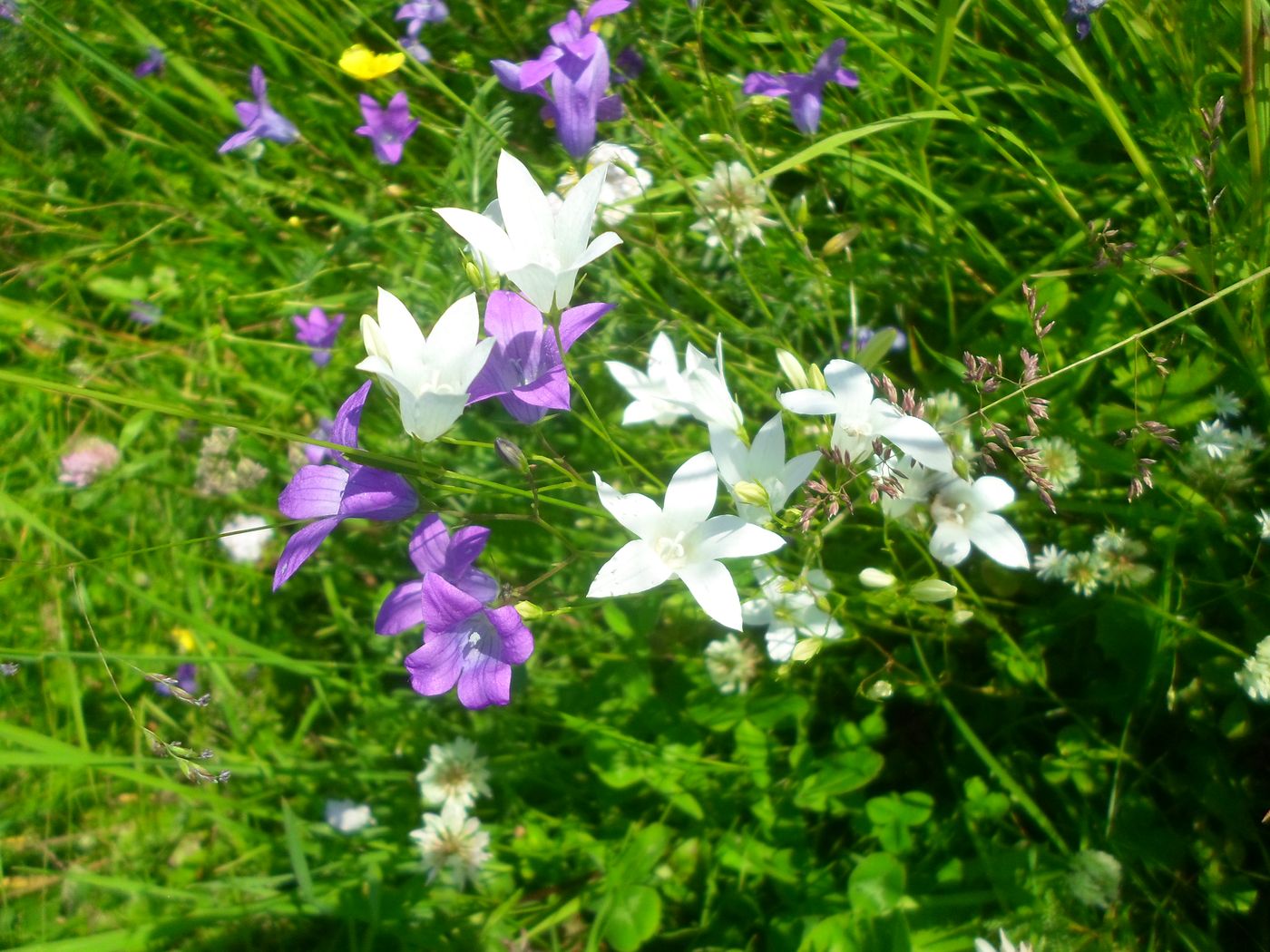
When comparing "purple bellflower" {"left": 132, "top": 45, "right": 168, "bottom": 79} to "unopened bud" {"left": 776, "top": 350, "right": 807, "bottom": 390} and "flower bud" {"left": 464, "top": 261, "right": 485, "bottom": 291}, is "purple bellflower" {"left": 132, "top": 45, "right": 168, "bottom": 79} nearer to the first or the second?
"flower bud" {"left": 464, "top": 261, "right": 485, "bottom": 291}

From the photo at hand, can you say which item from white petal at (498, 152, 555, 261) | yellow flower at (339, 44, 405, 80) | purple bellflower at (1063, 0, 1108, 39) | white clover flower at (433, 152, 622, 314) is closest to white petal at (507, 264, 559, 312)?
white clover flower at (433, 152, 622, 314)

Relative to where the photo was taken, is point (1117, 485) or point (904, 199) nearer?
point (1117, 485)

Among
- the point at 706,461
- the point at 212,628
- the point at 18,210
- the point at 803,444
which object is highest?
the point at 706,461

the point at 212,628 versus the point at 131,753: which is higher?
the point at 212,628

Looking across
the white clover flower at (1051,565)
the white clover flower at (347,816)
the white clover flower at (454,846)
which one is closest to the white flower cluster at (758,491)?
the white clover flower at (1051,565)

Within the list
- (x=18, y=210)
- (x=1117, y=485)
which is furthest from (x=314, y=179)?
(x=1117, y=485)

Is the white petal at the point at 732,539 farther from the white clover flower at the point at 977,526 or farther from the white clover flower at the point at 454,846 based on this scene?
the white clover flower at the point at 454,846

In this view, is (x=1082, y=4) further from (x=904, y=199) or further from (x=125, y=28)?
(x=125, y=28)
